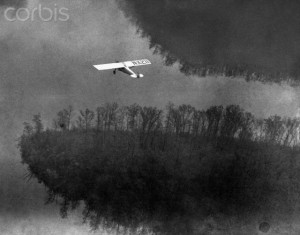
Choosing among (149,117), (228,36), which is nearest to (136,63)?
(149,117)

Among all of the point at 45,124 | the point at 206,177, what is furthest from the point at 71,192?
the point at 206,177

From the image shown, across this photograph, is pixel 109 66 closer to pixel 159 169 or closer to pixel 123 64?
pixel 123 64

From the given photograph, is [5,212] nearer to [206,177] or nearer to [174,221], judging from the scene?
[174,221]

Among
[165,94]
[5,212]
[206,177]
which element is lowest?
[5,212]

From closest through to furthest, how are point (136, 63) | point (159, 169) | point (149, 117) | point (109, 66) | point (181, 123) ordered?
1. point (159, 169)
2. point (109, 66)
3. point (136, 63)
4. point (149, 117)
5. point (181, 123)

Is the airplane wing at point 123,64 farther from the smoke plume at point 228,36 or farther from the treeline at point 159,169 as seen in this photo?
the treeline at point 159,169

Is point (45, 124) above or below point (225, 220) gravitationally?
above
